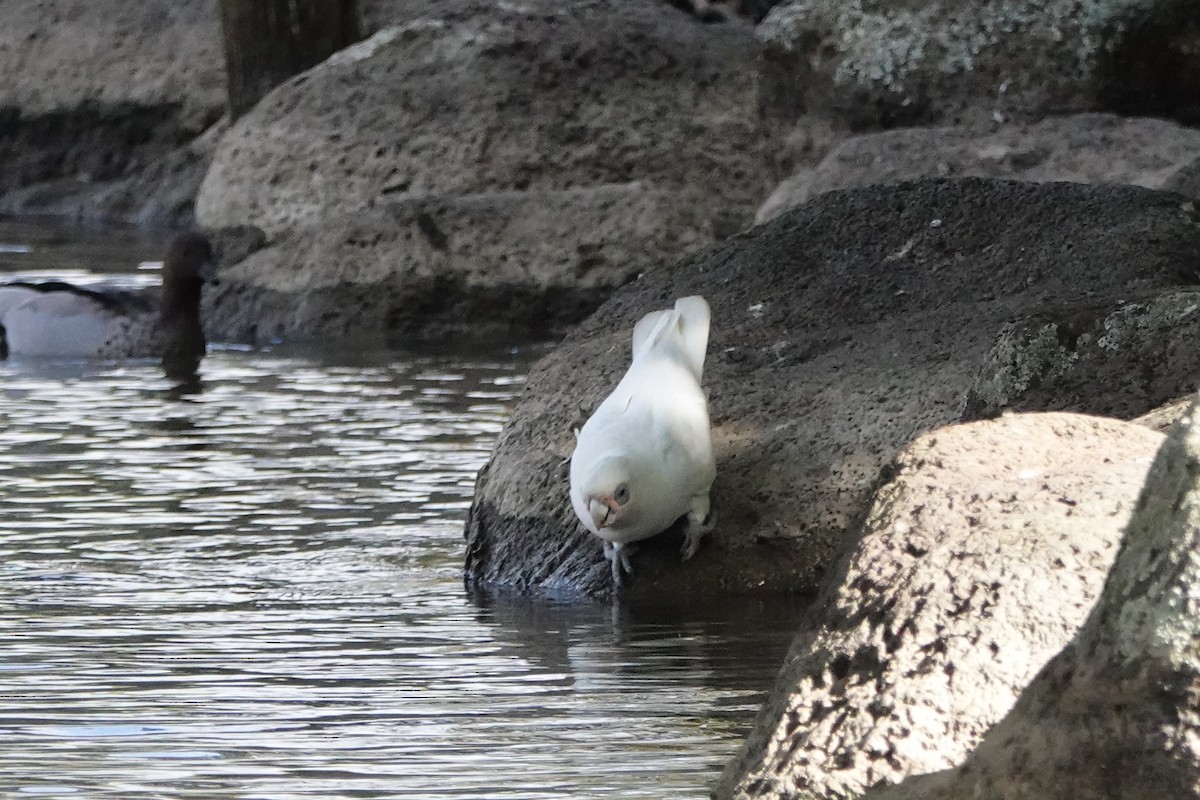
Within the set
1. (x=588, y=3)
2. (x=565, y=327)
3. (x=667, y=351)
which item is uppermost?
(x=588, y=3)

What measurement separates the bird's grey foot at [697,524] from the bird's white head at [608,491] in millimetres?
334

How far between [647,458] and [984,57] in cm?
720

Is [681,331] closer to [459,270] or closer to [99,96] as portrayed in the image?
[459,270]

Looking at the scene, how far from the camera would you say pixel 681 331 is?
247 inches

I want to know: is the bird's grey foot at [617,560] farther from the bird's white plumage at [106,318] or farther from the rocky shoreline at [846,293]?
the bird's white plumage at [106,318]

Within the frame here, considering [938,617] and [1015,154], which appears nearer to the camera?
[938,617]

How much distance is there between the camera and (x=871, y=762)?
10.0 ft

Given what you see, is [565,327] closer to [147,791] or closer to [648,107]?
[648,107]

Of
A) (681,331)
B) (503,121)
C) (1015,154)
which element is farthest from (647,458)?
(503,121)

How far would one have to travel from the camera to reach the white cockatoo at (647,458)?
18.0ft

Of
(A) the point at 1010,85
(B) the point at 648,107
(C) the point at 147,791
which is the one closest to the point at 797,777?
(C) the point at 147,791

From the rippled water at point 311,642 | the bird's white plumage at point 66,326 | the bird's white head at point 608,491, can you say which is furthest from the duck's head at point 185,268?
the bird's white head at point 608,491

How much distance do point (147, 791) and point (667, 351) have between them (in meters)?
2.47

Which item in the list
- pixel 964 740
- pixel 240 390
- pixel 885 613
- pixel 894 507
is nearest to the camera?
pixel 964 740
